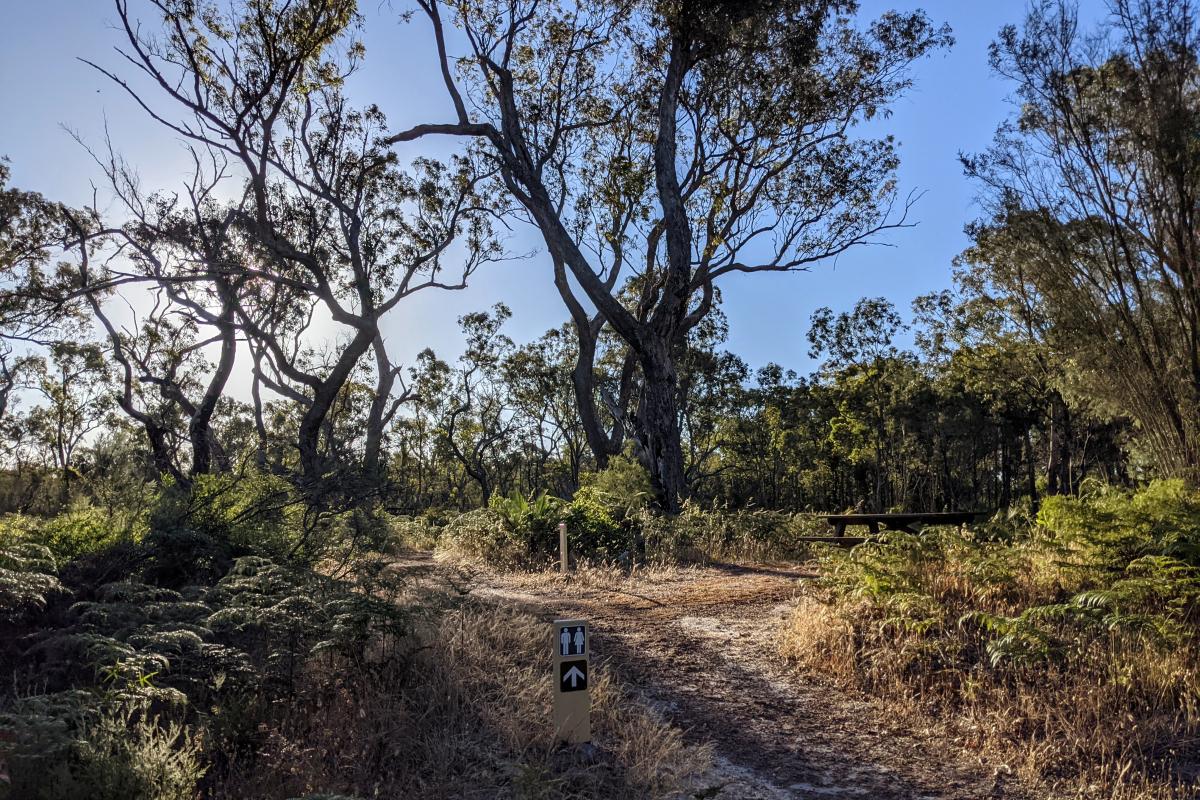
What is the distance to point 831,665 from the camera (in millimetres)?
5852

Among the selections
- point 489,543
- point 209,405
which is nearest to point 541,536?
point 489,543

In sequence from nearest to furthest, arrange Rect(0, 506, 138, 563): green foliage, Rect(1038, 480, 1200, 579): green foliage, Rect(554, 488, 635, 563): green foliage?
Rect(1038, 480, 1200, 579): green foliage → Rect(0, 506, 138, 563): green foliage → Rect(554, 488, 635, 563): green foliage

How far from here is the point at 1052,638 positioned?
5.14m

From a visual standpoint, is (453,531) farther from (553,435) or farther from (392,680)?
(553,435)

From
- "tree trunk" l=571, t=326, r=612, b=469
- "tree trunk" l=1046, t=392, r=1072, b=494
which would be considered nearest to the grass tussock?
"tree trunk" l=571, t=326, r=612, b=469

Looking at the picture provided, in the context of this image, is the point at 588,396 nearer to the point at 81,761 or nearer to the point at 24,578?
the point at 24,578

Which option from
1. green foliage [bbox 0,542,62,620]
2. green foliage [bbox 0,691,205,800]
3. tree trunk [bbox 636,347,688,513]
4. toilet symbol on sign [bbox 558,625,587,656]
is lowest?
green foliage [bbox 0,691,205,800]

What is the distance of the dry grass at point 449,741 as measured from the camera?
3.78 metres

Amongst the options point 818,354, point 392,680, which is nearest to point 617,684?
point 392,680

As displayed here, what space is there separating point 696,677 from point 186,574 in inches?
181

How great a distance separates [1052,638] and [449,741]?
13.4 feet

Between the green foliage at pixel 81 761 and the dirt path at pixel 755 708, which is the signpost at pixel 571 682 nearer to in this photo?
the dirt path at pixel 755 708

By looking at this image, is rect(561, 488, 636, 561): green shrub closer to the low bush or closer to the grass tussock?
the low bush

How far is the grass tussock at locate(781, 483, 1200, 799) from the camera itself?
4.33m
